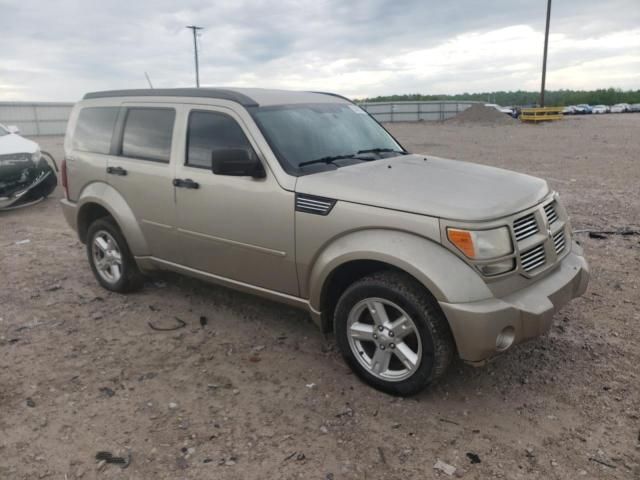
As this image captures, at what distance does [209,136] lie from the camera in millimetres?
4398

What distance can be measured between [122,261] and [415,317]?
319 cm

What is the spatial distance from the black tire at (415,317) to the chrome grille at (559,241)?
3.40ft

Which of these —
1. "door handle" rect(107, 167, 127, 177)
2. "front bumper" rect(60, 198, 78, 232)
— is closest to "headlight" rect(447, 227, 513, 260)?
"door handle" rect(107, 167, 127, 177)

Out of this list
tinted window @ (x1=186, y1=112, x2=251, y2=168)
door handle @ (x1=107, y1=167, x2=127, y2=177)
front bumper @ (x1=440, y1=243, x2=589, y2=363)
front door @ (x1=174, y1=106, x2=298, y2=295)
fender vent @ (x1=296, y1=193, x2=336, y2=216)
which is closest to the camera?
front bumper @ (x1=440, y1=243, x2=589, y2=363)

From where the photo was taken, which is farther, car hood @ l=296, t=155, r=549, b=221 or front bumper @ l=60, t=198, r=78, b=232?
front bumper @ l=60, t=198, r=78, b=232

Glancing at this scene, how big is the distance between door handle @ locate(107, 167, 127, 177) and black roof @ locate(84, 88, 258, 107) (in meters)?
0.70

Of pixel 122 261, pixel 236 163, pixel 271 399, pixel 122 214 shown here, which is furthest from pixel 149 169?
pixel 271 399

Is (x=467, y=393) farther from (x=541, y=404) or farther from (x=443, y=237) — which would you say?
(x=443, y=237)

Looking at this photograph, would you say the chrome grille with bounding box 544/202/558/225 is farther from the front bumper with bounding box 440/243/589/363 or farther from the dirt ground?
the dirt ground

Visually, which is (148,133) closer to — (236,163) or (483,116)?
(236,163)

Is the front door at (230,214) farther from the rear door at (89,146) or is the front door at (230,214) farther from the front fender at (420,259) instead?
the rear door at (89,146)

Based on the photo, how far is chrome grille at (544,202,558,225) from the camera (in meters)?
3.71

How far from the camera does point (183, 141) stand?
4543 millimetres

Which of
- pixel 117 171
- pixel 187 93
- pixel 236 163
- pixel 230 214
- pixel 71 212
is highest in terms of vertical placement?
pixel 187 93
